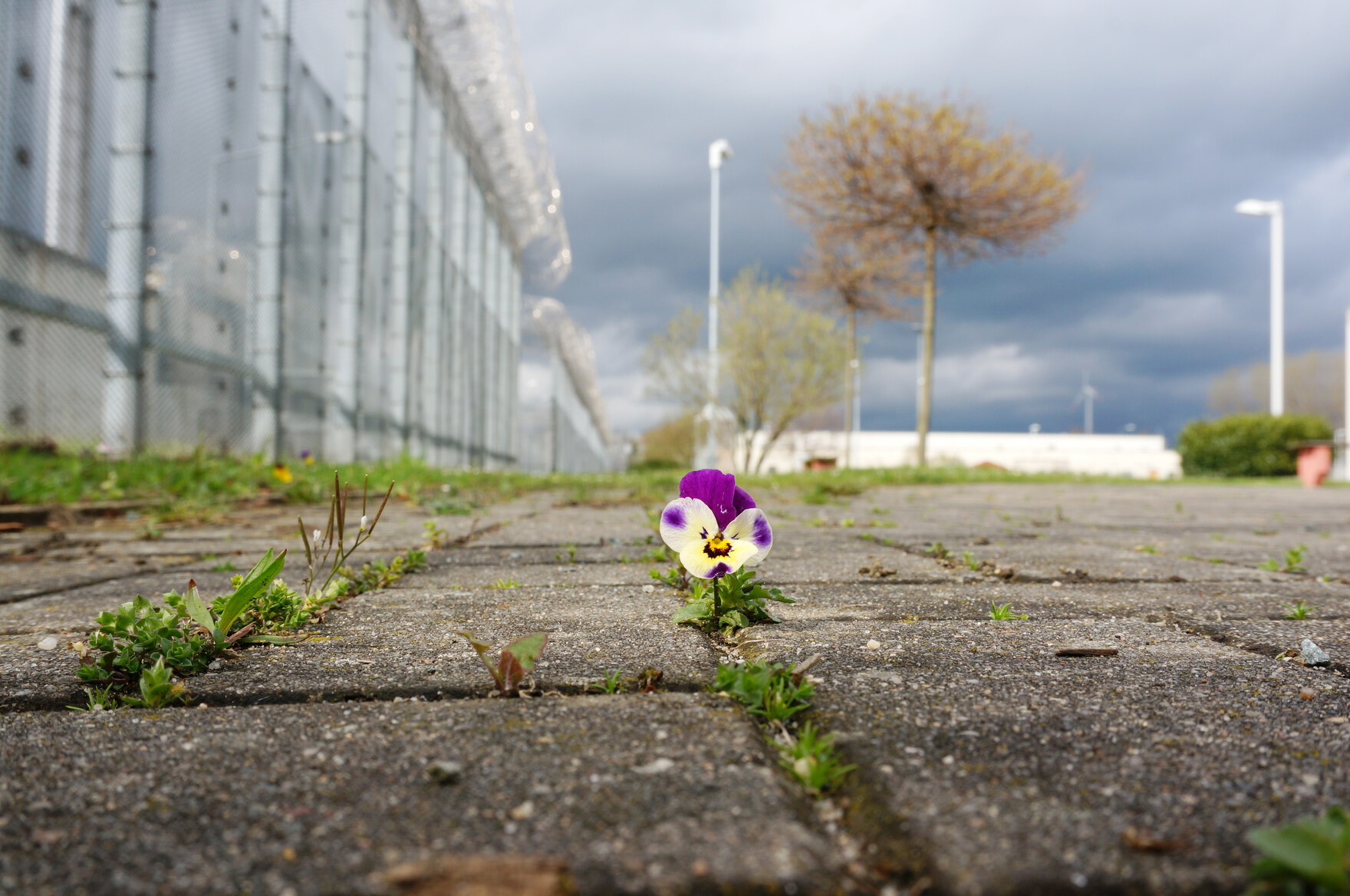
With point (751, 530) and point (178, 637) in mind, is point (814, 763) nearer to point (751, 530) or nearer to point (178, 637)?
point (751, 530)

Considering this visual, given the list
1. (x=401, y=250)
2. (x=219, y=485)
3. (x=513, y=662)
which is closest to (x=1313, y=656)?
(x=513, y=662)

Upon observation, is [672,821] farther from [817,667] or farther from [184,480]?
[184,480]

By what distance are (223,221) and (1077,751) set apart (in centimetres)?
631

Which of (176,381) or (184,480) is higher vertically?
(176,381)

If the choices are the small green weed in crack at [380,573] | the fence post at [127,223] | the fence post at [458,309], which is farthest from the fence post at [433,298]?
the small green weed in crack at [380,573]

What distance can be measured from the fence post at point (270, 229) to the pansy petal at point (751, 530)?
5811mm

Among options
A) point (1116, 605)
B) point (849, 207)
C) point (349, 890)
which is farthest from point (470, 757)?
point (849, 207)

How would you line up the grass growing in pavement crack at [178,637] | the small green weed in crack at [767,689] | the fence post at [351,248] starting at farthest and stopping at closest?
the fence post at [351,248] < the grass growing in pavement crack at [178,637] < the small green weed in crack at [767,689]

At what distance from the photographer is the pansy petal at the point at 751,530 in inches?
44.2

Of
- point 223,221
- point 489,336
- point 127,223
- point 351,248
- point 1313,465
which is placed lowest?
point 1313,465

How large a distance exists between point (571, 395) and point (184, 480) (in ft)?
74.1

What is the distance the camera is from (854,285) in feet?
56.3

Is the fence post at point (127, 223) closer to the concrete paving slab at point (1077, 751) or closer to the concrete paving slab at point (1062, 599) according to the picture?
the concrete paving slab at point (1062, 599)

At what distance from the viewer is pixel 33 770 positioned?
0.69 m
